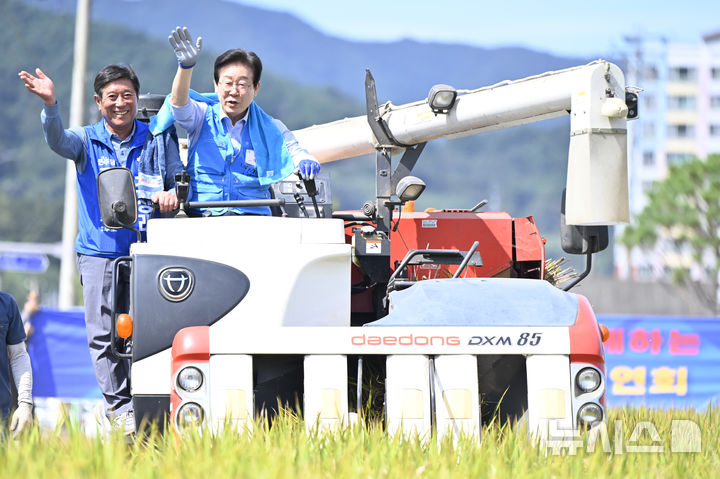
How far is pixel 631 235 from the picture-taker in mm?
53562

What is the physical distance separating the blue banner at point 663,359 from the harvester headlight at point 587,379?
27.0ft

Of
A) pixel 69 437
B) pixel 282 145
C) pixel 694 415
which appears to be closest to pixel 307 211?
pixel 282 145

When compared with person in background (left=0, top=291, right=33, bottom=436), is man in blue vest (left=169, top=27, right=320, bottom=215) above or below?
above

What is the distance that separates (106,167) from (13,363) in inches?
50.9

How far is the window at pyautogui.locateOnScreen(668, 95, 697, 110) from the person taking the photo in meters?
113

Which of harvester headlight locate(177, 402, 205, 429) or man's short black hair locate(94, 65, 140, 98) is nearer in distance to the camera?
harvester headlight locate(177, 402, 205, 429)

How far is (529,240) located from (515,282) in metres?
1.93

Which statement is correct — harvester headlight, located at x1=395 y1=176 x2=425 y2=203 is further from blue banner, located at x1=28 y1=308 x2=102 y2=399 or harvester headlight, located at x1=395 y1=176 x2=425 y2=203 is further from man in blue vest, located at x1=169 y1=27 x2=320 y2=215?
blue banner, located at x1=28 y1=308 x2=102 y2=399

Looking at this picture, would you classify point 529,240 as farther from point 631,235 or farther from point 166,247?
point 631,235

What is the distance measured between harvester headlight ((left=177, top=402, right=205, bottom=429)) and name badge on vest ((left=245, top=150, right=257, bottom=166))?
1.84 metres

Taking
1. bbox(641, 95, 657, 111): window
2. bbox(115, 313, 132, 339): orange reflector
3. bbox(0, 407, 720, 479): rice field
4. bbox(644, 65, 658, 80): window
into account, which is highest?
bbox(644, 65, 658, 80): window

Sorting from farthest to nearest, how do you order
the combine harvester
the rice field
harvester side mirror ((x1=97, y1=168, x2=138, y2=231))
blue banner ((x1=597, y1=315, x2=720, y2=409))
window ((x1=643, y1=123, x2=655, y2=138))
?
window ((x1=643, y1=123, x2=655, y2=138)), blue banner ((x1=597, y1=315, x2=720, y2=409)), harvester side mirror ((x1=97, y1=168, x2=138, y2=231)), the combine harvester, the rice field

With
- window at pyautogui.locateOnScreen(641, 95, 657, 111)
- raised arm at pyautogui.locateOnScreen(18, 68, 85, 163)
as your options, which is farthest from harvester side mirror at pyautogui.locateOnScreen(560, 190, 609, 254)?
window at pyautogui.locateOnScreen(641, 95, 657, 111)

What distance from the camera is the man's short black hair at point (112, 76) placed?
6.90 m
